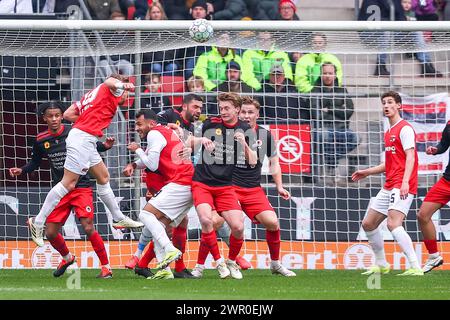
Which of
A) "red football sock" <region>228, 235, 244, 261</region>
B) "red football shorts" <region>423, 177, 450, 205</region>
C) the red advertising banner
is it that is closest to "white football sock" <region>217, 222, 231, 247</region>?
"red football sock" <region>228, 235, 244, 261</region>

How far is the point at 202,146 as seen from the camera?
12.9 metres

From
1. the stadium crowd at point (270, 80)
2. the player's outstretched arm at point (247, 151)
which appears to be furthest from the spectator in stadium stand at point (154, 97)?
the player's outstretched arm at point (247, 151)

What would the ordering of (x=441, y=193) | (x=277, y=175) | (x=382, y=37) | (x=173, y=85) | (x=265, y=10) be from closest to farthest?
(x=277, y=175) < (x=441, y=193) < (x=382, y=37) < (x=173, y=85) < (x=265, y=10)

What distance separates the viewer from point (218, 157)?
13133mm

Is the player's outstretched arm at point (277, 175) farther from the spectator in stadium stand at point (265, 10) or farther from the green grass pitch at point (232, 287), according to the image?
the spectator in stadium stand at point (265, 10)

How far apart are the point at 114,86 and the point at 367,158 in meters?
5.07

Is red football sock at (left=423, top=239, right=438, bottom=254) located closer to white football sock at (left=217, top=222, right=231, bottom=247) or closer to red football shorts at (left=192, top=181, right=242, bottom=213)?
white football sock at (left=217, top=222, right=231, bottom=247)

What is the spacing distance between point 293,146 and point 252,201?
2781mm

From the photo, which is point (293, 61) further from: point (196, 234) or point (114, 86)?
point (114, 86)

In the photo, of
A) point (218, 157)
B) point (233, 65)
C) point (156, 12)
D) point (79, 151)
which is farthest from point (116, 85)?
point (156, 12)

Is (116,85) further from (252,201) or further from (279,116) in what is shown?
(279,116)

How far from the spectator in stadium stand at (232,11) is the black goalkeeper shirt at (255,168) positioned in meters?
5.88

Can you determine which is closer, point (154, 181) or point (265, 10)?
point (154, 181)
